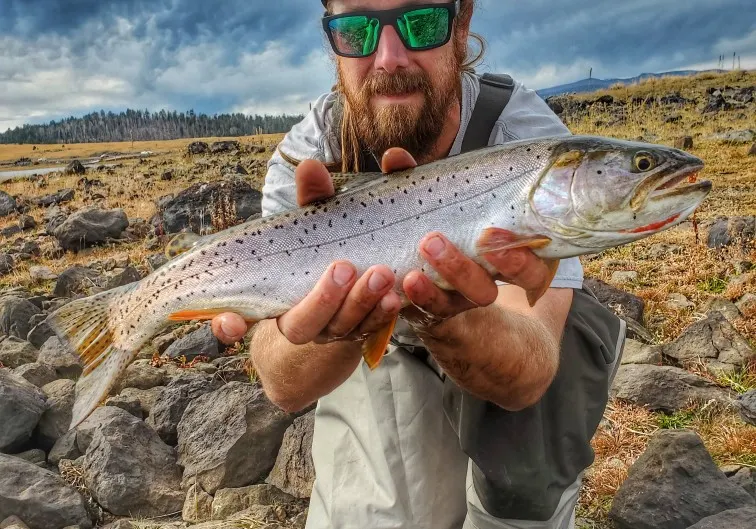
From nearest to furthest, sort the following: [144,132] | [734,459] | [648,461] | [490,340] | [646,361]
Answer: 1. [490,340]
2. [648,461]
3. [734,459]
4. [646,361]
5. [144,132]

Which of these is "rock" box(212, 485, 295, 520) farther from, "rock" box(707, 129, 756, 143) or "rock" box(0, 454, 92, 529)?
"rock" box(707, 129, 756, 143)

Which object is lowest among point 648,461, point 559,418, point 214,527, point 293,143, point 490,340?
point 214,527

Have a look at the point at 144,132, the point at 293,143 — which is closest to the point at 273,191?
the point at 293,143

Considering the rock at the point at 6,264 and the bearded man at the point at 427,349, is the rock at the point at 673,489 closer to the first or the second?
the bearded man at the point at 427,349

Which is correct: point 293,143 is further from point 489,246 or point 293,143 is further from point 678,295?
point 678,295

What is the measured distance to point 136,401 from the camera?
A: 5375 mm

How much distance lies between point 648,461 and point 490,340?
4.98 ft

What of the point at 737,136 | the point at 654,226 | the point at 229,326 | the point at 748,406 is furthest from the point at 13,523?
the point at 737,136

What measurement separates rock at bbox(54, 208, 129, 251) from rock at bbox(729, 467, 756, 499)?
40.2 feet

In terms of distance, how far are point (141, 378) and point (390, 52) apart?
3734 millimetres

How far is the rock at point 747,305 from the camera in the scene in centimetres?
590

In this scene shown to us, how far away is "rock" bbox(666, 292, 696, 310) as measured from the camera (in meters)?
6.54

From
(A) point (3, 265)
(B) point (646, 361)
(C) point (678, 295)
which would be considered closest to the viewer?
(B) point (646, 361)

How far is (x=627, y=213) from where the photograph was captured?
259 centimetres
